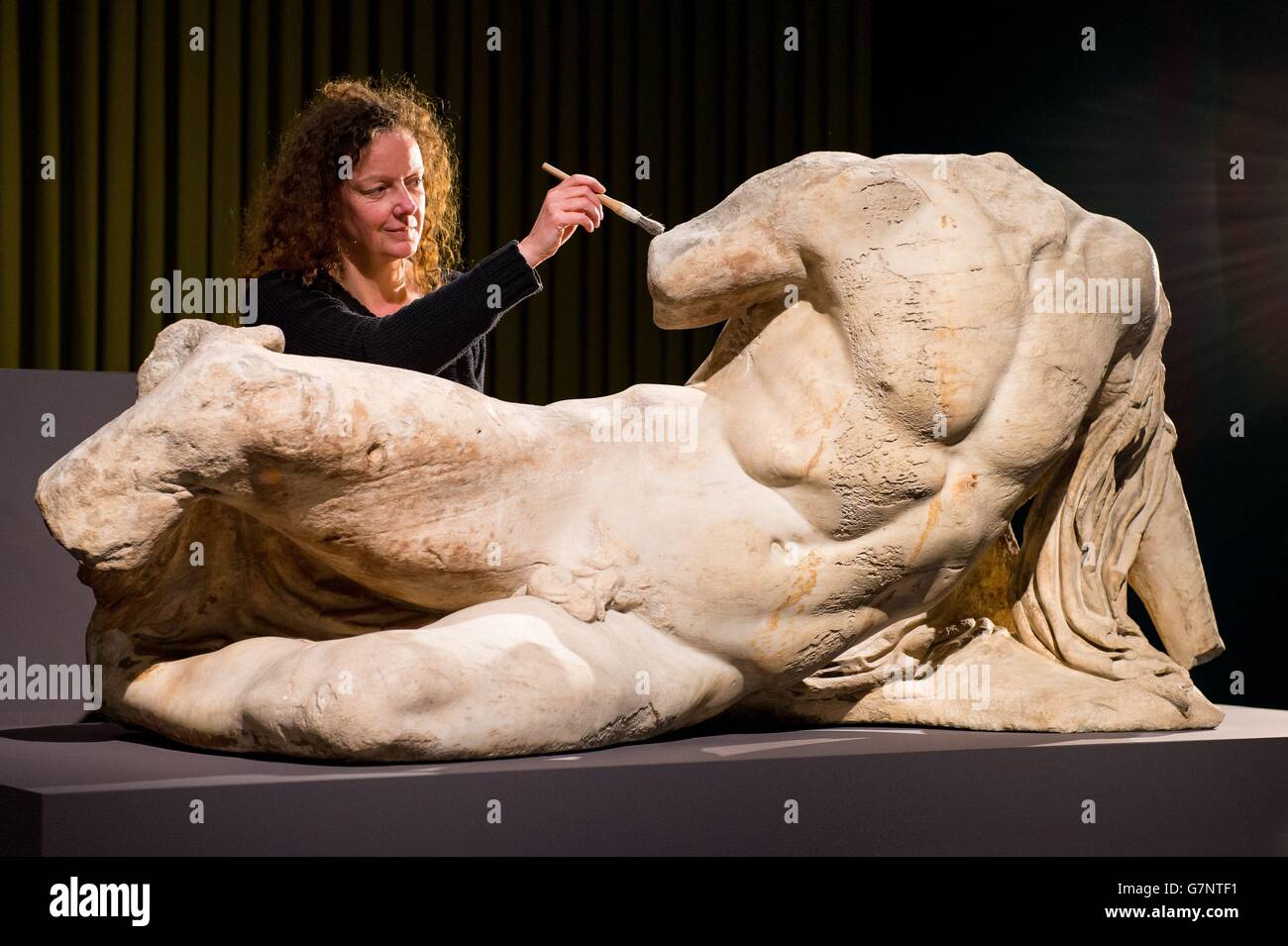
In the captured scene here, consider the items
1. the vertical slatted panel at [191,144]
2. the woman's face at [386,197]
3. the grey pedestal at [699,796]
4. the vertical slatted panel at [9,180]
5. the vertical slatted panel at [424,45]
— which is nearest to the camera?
the grey pedestal at [699,796]

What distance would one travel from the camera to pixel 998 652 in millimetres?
2691

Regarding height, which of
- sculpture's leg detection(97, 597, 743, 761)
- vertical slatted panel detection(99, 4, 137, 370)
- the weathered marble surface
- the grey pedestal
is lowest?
the grey pedestal

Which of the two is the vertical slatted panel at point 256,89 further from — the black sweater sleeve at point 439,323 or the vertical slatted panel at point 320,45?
the black sweater sleeve at point 439,323

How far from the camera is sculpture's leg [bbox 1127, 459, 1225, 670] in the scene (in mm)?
2752

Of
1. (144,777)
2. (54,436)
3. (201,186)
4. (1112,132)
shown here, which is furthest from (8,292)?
(1112,132)

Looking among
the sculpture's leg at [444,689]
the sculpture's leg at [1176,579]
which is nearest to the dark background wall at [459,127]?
the sculpture's leg at [444,689]

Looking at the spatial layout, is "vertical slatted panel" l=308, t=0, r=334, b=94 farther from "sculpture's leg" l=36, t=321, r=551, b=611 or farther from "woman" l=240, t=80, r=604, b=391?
"sculpture's leg" l=36, t=321, r=551, b=611

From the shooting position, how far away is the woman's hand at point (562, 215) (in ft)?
8.93

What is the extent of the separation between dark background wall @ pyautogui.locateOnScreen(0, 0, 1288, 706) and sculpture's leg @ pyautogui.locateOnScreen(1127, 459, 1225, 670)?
100 centimetres

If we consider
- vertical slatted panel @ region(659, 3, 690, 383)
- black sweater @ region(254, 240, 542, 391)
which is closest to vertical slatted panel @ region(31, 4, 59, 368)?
black sweater @ region(254, 240, 542, 391)

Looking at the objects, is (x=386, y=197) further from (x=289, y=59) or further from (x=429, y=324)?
(x=289, y=59)

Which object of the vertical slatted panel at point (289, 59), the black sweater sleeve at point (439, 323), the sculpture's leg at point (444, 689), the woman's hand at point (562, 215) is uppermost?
the vertical slatted panel at point (289, 59)

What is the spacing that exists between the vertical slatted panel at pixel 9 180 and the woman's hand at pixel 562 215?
172 cm

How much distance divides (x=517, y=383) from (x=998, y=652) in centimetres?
228
